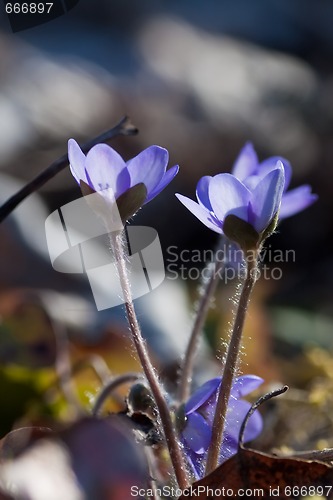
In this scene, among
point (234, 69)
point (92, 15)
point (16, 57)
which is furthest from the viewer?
point (92, 15)

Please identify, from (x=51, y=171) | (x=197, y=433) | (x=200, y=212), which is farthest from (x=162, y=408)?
(x=51, y=171)

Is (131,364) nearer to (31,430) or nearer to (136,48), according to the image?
(31,430)

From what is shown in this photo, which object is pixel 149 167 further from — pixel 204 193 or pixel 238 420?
pixel 238 420

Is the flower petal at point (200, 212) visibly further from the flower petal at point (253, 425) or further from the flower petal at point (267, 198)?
the flower petal at point (253, 425)

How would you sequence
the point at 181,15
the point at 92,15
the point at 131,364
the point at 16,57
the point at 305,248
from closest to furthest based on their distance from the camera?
1. the point at 131,364
2. the point at 305,248
3. the point at 16,57
4. the point at 92,15
5. the point at 181,15

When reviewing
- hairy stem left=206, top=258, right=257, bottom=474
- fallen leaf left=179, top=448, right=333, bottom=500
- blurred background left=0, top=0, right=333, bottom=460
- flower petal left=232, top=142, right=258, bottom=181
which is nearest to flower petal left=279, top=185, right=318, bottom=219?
flower petal left=232, top=142, right=258, bottom=181

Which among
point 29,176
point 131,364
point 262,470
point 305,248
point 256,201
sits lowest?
point 305,248

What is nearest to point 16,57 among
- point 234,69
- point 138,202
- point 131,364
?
point 234,69

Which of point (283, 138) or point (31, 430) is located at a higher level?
point (31, 430)

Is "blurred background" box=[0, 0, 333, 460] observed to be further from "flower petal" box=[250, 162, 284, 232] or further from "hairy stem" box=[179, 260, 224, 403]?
"flower petal" box=[250, 162, 284, 232]

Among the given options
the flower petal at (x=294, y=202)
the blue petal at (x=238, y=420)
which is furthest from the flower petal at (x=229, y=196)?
the flower petal at (x=294, y=202)
